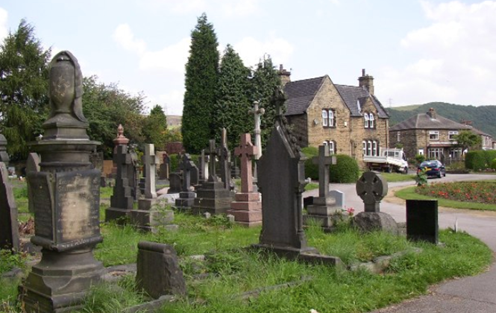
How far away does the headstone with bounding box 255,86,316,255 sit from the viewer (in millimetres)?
7906

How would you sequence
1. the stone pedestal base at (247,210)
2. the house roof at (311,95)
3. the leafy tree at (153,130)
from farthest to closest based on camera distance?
the house roof at (311,95), the leafy tree at (153,130), the stone pedestal base at (247,210)

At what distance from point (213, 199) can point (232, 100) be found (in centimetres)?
2843

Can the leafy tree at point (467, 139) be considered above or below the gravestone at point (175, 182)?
above

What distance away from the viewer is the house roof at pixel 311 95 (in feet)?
152

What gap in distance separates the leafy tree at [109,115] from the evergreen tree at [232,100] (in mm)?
7609

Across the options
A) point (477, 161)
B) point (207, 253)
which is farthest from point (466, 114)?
point (207, 253)

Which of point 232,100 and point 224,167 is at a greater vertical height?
point 232,100

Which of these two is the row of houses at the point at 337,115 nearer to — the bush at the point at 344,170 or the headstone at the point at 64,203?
the bush at the point at 344,170

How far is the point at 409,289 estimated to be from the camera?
21.8 feet

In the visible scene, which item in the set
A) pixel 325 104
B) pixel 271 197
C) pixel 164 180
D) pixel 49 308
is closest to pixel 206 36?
pixel 325 104

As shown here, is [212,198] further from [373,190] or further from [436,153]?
[436,153]

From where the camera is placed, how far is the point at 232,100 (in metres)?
43.4

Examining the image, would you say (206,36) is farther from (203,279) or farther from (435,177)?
(203,279)

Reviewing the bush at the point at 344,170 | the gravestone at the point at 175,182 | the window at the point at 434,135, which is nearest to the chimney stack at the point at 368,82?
the window at the point at 434,135
